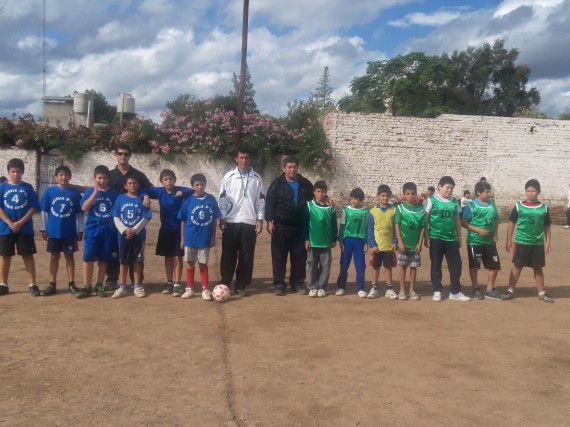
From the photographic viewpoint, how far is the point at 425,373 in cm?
410

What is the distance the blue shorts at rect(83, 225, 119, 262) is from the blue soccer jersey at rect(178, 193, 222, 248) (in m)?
0.83

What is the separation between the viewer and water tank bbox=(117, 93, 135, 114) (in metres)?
24.0

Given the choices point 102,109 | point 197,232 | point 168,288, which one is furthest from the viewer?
point 102,109

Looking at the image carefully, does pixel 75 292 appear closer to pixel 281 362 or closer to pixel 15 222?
pixel 15 222

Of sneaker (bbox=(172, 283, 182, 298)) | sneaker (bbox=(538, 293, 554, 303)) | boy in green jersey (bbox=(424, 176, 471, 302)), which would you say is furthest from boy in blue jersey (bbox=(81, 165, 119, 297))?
sneaker (bbox=(538, 293, 554, 303))

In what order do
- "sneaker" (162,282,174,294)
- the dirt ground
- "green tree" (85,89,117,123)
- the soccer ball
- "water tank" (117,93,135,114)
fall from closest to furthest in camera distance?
the dirt ground, the soccer ball, "sneaker" (162,282,174,294), "water tank" (117,93,135,114), "green tree" (85,89,117,123)

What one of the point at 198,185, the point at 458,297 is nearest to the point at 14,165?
the point at 198,185

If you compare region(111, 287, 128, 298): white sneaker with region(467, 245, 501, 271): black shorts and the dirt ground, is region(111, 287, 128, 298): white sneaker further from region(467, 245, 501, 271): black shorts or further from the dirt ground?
region(467, 245, 501, 271): black shorts

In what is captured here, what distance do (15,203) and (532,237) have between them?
6197 millimetres

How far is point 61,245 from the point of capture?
6.30m

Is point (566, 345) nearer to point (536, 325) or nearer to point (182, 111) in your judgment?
point (536, 325)

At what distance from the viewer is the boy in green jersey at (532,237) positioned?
22.1ft

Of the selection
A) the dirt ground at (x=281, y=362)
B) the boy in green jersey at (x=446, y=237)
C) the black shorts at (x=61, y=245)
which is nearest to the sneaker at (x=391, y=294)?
the dirt ground at (x=281, y=362)

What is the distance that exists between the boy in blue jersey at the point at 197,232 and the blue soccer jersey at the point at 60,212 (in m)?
1.24
